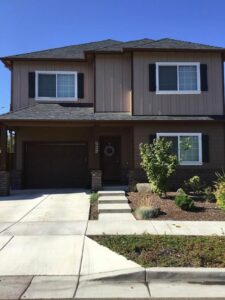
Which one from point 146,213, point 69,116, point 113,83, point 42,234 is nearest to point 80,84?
point 113,83

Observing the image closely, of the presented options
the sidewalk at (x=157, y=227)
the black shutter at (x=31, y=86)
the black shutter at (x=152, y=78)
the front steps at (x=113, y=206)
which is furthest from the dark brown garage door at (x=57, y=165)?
the sidewalk at (x=157, y=227)

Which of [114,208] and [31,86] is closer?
[114,208]

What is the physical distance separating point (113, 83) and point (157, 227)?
9615 millimetres

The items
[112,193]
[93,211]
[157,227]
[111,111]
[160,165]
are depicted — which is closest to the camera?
[157,227]

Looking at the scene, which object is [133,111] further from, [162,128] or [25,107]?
[25,107]

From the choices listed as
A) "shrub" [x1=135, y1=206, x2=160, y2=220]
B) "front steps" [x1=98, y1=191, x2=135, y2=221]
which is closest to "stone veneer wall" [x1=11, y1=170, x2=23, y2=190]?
"front steps" [x1=98, y1=191, x2=135, y2=221]

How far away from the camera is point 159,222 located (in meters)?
10.7

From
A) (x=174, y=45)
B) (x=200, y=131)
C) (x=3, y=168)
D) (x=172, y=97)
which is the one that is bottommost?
(x=3, y=168)

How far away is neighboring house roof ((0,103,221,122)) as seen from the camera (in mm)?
16625

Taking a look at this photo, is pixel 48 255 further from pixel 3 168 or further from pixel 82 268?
pixel 3 168

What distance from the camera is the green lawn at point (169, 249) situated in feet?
23.1

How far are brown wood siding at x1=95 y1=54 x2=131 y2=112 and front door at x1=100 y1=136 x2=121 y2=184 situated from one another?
187cm

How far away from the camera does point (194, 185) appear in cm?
1559

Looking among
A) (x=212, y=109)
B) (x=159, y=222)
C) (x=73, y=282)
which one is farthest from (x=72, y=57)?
(x=73, y=282)
